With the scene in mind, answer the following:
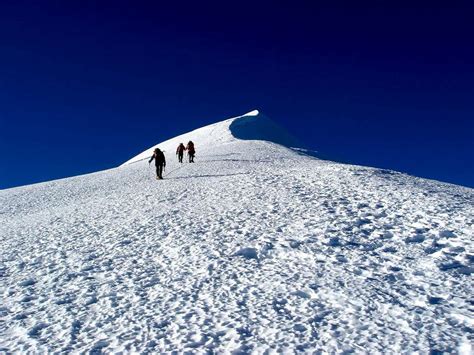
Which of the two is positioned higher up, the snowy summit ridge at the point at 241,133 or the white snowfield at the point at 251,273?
the snowy summit ridge at the point at 241,133

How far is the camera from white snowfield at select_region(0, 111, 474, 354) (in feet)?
24.1

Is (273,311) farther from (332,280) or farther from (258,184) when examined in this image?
(258,184)

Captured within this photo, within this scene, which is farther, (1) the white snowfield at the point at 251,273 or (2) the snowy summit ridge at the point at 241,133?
(2) the snowy summit ridge at the point at 241,133

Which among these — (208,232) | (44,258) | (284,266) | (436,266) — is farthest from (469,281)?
(44,258)

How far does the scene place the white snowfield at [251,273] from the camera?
7352 mm

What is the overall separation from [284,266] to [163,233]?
516 cm

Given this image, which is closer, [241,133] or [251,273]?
[251,273]

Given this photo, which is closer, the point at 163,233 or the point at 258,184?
the point at 163,233

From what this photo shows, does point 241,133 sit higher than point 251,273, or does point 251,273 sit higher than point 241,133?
point 241,133

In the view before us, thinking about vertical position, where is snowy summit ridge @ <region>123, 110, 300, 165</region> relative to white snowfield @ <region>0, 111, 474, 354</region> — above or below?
above

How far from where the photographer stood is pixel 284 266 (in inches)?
406

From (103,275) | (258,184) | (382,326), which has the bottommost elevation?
(382,326)

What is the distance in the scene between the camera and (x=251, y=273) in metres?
10.0

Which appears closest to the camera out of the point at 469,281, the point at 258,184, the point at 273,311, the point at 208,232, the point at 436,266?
the point at 273,311
